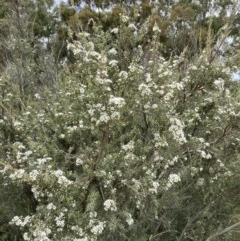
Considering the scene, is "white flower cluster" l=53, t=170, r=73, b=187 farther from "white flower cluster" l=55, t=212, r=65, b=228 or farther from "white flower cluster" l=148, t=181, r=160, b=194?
"white flower cluster" l=148, t=181, r=160, b=194

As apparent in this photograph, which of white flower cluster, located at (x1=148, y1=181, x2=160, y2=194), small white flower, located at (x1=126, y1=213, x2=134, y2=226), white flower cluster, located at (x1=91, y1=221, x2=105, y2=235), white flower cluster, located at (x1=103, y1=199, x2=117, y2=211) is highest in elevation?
white flower cluster, located at (x1=148, y1=181, x2=160, y2=194)

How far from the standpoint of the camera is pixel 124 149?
142 inches

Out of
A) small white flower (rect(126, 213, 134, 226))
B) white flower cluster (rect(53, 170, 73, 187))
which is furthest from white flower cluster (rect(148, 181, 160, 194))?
white flower cluster (rect(53, 170, 73, 187))

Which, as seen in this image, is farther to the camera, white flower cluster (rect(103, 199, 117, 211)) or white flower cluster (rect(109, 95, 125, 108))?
white flower cluster (rect(103, 199, 117, 211))

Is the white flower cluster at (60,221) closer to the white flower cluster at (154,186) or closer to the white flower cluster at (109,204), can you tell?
the white flower cluster at (109,204)

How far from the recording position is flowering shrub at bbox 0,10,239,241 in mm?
3490

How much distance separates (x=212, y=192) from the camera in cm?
468

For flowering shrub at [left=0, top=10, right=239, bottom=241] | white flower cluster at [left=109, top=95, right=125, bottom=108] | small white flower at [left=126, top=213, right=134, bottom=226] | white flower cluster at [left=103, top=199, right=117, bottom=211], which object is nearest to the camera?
white flower cluster at [left=109, top=95, right=125, bottom=108]

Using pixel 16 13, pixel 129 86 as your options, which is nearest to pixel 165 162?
pixel 129 86

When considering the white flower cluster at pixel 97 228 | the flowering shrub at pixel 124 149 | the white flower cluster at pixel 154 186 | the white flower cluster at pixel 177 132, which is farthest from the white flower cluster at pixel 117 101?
the white flower cluster at pixel 97 228

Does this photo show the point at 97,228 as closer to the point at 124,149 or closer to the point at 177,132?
the point at 124,149

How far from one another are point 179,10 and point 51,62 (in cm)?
689

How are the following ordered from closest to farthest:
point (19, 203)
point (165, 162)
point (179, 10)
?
1. point (165, 162)
2. point (19, 203)
3. point (179, 10)

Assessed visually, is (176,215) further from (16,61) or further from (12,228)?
(16,61)
